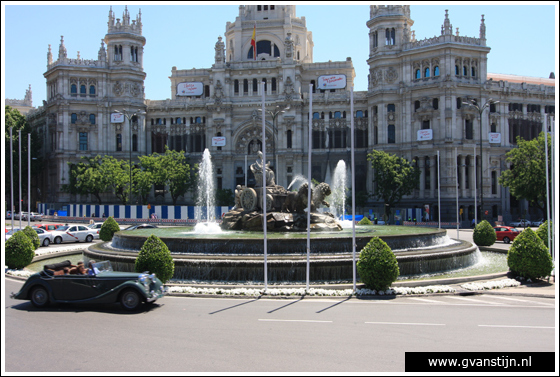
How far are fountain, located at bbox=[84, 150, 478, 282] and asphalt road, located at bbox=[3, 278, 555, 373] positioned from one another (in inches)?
128

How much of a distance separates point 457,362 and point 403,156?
201 feet

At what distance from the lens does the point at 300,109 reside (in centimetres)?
7750

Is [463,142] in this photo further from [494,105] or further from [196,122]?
[196,122]

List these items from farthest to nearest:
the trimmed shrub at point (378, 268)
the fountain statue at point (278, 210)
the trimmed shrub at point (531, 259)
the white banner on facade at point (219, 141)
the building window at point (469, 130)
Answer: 1. the white banner on facade at point (219, 141)
2. the building window at point (469, 130)
3. the fountain statue at point (278, 210)
4. the trimmed shrub at point (531, 259)
5. the trimmed shrub at point (378, 268)

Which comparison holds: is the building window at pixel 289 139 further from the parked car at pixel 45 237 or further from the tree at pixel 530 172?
the parked car at pixel 45 237

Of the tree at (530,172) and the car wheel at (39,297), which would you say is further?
the tree at (530,172)

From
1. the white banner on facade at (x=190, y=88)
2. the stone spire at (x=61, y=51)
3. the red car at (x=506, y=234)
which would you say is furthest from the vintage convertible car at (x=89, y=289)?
the stone spire at (x=61, y=51)

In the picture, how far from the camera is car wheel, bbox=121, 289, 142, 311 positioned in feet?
46.4


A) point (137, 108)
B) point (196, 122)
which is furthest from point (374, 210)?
point (137, 108)

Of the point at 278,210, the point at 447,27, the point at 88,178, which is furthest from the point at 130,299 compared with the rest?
the point at 447,27

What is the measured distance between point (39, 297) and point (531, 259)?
17.8 m

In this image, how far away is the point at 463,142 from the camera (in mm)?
65812

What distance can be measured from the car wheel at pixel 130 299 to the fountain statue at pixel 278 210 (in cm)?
1290

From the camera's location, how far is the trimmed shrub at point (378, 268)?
667 inches
